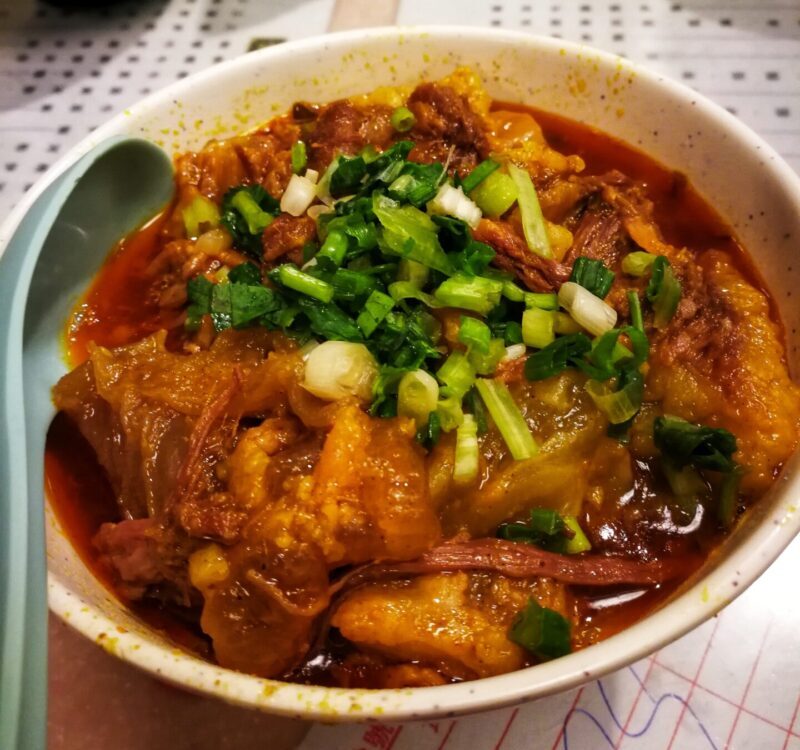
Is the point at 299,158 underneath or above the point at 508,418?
above

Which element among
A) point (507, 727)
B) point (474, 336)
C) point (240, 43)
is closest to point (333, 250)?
point (474, 336)

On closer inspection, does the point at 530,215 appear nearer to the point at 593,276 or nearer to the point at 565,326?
the point at 593,276

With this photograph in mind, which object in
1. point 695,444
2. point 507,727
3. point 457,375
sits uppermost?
point 457,375

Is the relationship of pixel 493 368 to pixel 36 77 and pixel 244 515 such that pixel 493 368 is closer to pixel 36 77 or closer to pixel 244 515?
pixel 244 515

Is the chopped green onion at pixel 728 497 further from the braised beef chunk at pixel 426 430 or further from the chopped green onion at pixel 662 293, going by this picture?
the chopped green onion at pixel 662 293

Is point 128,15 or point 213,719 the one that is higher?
point 128,15

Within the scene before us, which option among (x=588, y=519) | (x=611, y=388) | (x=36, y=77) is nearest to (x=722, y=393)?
(x=611, y=388)

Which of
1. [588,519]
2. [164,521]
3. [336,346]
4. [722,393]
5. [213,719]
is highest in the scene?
[336,346]

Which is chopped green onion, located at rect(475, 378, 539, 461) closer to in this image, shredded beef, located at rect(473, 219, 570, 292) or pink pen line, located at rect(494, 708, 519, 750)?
shredded beef, located at rect(473, 219, 570, 292)
